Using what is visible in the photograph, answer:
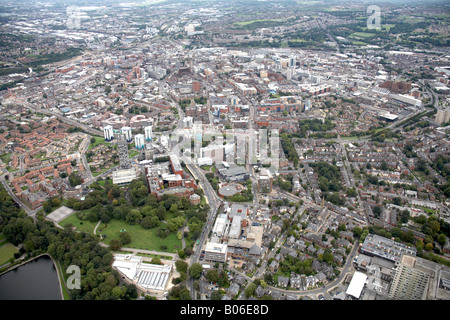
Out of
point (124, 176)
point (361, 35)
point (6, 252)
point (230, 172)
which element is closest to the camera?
point (6, 252)

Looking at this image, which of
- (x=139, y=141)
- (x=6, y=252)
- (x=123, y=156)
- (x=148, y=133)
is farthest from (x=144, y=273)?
(x=148, y=133)

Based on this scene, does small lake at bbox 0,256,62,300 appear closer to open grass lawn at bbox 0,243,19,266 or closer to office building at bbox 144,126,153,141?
open grass lawn at bbox 0,243,19,266

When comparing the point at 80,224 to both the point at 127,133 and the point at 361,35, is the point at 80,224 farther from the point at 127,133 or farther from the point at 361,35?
the point at 361,35

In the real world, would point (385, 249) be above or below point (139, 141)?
below

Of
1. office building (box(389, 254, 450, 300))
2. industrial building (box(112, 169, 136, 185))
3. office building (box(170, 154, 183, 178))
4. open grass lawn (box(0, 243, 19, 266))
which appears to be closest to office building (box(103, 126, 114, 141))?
industrial building (box(112, 169, 136, 185))

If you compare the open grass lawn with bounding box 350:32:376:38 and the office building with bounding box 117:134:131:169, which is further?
the open grass lawn with bounding box 350:32:376:38

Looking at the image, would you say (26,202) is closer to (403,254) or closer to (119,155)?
(119,155)

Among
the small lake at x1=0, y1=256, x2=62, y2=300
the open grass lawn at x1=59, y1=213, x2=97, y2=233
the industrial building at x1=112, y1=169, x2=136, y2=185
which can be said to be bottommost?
the small lake at x1=0, y1=256, x2=62, y2=300
